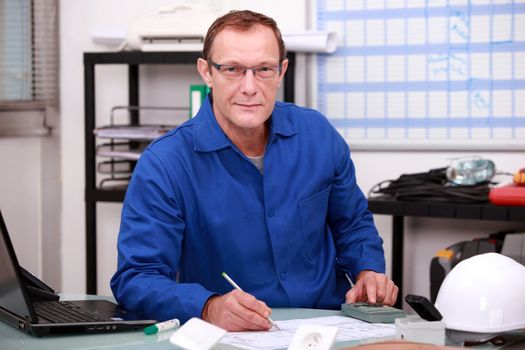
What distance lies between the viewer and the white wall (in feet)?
11.8

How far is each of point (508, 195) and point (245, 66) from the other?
1129 mm

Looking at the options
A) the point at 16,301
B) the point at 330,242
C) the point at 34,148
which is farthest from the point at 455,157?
the point at 16,301

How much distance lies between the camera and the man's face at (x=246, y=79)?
7.50 feet

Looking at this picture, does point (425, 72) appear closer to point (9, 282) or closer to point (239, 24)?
point (239, 24)

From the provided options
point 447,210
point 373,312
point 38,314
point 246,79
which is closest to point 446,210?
point 447,210

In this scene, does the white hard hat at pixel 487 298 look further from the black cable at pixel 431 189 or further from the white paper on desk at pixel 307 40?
the white paper on desk at pixel 307 40

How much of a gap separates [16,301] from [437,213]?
1.65 meters

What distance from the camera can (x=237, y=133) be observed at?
94.1 inches

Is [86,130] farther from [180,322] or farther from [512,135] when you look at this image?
[180,322]

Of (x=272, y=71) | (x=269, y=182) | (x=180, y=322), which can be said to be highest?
(x=272, y=71)

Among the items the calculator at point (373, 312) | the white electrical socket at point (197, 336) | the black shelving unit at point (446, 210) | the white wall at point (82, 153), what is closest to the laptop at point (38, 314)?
the white electrical socket at point (197, 336)

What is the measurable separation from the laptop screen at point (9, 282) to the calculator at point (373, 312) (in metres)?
0.65

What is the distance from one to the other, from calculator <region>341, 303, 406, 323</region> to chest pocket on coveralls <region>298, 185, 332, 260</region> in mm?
365

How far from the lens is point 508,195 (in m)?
3.01
